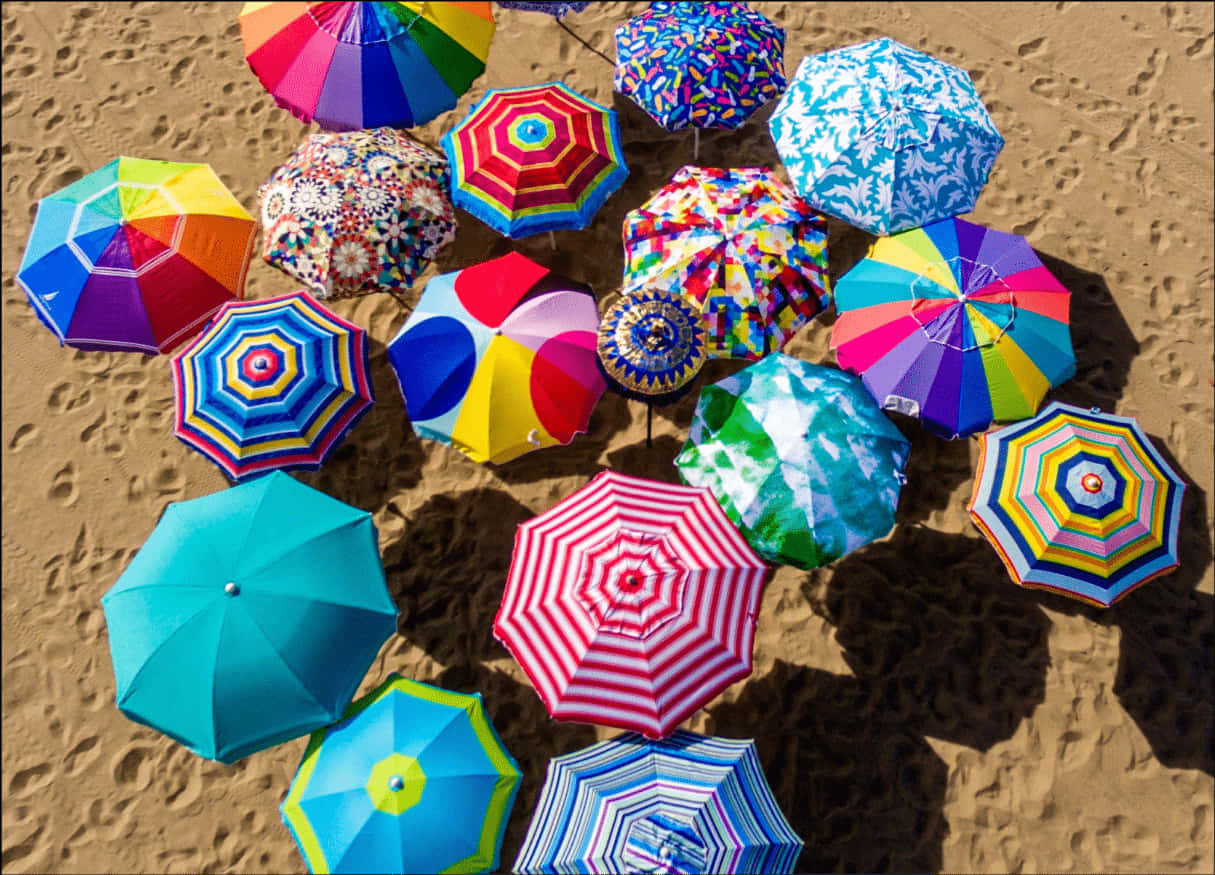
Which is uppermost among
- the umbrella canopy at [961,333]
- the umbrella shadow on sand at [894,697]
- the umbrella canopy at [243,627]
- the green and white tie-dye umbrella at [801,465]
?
the umbrella canopy at [961,333]

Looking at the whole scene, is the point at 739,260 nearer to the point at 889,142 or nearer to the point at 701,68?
the point at 889,142

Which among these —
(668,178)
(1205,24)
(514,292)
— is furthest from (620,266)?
(1205,24)

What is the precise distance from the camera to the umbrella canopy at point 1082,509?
18.7 feet

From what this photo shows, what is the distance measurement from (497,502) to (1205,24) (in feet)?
32.8

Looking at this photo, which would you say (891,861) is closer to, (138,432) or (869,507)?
(869,507)

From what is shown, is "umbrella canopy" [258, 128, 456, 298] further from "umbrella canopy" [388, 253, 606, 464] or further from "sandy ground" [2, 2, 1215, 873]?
"sandy ground" [2, 2, 1215, 873]

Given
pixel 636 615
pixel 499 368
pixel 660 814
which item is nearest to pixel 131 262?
pixel 499 368

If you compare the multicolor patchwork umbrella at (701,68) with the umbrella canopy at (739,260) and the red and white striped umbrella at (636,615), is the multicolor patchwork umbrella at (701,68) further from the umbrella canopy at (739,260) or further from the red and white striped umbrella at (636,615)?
the red and white striped umbrella at (636,615)

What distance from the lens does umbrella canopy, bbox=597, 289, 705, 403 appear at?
6.01 meters

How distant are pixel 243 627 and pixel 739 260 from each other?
4.57 m

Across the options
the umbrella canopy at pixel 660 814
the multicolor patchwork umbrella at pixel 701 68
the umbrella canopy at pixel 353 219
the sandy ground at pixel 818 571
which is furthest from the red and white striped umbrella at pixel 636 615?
the multicolor patchwork umbrella at pixel 701 68

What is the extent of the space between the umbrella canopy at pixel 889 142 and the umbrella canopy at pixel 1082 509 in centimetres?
228

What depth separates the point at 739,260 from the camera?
251 inches

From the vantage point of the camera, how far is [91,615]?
287 inches
